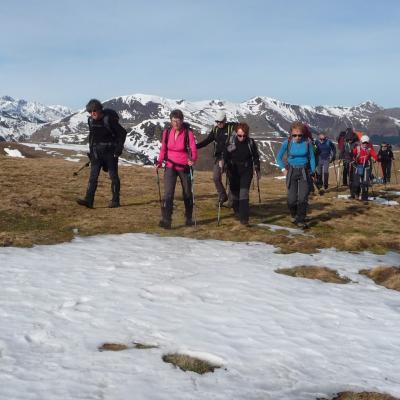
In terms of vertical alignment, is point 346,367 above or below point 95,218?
below

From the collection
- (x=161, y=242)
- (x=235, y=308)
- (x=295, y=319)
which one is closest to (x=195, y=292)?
(x=235, y=308)

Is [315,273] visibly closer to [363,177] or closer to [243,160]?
[243,160]

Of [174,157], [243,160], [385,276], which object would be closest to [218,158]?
[243,160]

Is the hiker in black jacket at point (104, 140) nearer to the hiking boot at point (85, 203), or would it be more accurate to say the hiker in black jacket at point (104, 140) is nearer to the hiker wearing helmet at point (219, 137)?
the hiking boot at point (85, 203)

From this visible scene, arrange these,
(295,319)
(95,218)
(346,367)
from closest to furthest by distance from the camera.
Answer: (346,367)
(295,319)
(95,218)

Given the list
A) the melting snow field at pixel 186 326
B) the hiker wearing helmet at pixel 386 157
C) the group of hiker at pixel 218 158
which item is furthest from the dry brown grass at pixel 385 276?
the hiker wearing helmet at pixel 386 157

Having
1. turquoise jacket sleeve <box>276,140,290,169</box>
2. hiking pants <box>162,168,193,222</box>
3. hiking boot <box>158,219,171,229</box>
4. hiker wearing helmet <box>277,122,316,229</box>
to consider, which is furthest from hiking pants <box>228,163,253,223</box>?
hiking boot <box>158,219,171,229</box>

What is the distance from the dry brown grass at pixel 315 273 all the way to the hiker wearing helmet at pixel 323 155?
17.1 metres

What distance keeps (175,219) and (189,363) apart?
11.1m

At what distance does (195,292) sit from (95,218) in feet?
26.6

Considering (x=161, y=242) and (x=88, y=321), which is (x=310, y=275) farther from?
(x=88, y=321)

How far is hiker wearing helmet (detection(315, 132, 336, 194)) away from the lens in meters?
28.1

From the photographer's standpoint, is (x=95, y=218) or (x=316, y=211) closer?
(x=95, y=218)

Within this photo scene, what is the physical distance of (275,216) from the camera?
18.5 meters
